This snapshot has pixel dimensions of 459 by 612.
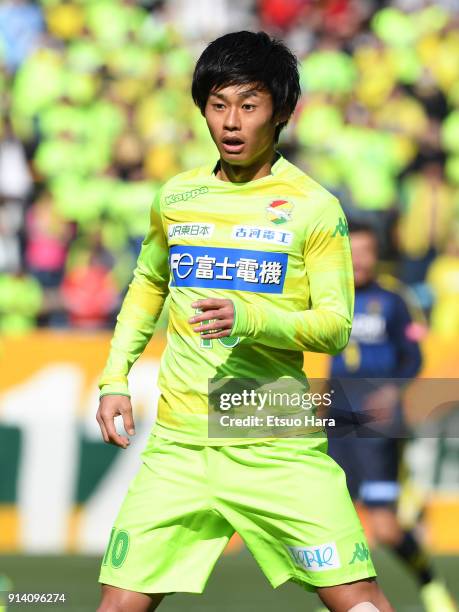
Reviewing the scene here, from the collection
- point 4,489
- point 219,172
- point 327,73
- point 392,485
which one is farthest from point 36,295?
point 219,172

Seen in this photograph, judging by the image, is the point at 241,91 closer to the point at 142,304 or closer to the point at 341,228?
the point at 341,228

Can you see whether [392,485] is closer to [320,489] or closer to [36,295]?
[320,489]

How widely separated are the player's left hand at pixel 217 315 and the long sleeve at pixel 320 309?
0.11ft

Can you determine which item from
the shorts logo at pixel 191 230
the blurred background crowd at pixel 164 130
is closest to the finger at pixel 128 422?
the shorts logo at pixel 191 230

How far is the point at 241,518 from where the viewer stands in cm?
372

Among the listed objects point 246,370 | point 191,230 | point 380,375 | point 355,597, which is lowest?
point 380,375

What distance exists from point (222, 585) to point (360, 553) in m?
3.58

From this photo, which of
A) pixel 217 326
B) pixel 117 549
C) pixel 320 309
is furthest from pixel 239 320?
pixel 117 549

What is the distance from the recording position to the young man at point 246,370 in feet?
12.0

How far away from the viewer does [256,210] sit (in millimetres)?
3777

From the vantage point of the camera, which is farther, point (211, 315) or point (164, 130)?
point (164, 130)

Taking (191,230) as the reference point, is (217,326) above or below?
below

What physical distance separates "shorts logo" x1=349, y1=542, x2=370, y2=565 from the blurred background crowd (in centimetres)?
633

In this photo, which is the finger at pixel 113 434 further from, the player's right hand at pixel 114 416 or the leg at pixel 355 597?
the leg at pixel 355 597
